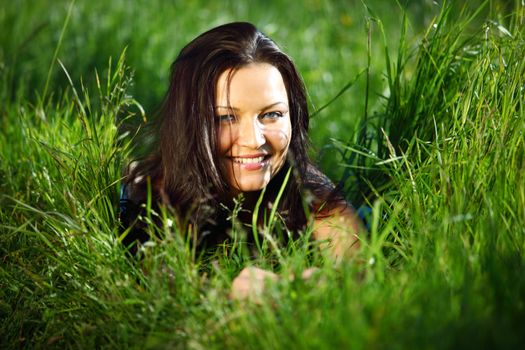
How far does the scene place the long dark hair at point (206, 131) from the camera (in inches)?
106

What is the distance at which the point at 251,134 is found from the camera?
263cm

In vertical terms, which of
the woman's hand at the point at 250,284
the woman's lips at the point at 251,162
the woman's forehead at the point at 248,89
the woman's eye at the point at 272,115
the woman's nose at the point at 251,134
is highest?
the woman's forehead at the point at 248,89

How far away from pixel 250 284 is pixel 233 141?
2.74ft

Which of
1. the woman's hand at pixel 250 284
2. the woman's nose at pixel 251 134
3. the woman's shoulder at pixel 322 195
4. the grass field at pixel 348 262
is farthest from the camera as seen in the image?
the woman's shoulder at pixel 322 195

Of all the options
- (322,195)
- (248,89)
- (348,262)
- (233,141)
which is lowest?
(322,195)

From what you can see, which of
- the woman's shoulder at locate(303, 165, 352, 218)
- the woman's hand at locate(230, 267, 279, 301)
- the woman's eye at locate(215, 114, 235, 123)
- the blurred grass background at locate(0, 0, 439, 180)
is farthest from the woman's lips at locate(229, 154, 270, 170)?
the blurred grass background at locate(0, 0, 439, 180)

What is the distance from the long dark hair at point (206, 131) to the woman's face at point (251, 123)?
0.11 ft

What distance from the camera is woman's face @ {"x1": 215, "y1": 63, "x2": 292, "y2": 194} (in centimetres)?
264

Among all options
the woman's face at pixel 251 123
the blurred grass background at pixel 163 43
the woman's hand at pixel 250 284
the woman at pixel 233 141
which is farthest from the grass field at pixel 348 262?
the blurred grass background at pixel 163 43

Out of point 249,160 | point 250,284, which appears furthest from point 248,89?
point 250,284

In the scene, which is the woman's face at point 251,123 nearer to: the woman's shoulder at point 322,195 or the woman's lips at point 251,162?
the woman's lips at point 251,162

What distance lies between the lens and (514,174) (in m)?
2.24

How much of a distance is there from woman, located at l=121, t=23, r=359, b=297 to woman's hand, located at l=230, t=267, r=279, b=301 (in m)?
0.47

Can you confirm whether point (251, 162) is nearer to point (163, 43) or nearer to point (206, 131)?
point (206, 131)
